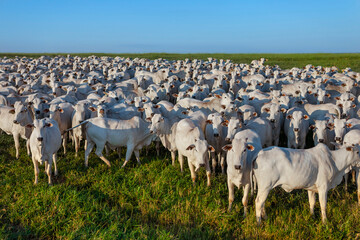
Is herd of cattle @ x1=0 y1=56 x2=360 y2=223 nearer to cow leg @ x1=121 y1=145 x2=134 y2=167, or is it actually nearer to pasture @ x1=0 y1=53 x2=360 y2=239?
cow leg @ x1=121 y1=145 x2=134 y2=167

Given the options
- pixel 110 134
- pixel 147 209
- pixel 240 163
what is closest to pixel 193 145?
pixel 240 163

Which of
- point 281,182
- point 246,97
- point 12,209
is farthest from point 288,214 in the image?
point 246,97

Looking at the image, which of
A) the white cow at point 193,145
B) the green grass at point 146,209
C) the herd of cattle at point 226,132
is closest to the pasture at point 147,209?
the green grass at point 146,209

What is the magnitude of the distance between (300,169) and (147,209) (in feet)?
11.2

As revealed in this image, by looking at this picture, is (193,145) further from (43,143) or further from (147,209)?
(43,143)

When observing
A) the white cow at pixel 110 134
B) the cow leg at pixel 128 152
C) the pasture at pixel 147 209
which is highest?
the white cow at pixel 110 134

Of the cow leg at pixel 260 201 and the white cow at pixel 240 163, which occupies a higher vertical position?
the white cow at pixel 240 163

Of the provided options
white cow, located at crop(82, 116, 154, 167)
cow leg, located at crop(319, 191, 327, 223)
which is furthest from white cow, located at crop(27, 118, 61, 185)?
cow leg, located at crop(319, 191, 327, 223)

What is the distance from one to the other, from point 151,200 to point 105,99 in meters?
6.82

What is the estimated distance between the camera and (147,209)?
23.1ft

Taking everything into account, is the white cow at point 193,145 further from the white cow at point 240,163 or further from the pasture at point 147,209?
the white cow at point 240,163

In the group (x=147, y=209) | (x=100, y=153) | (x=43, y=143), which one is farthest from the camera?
(x=100, y=153)

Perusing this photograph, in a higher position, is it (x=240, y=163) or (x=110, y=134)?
(x=240, y=163)

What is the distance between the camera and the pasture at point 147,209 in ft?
20.0
